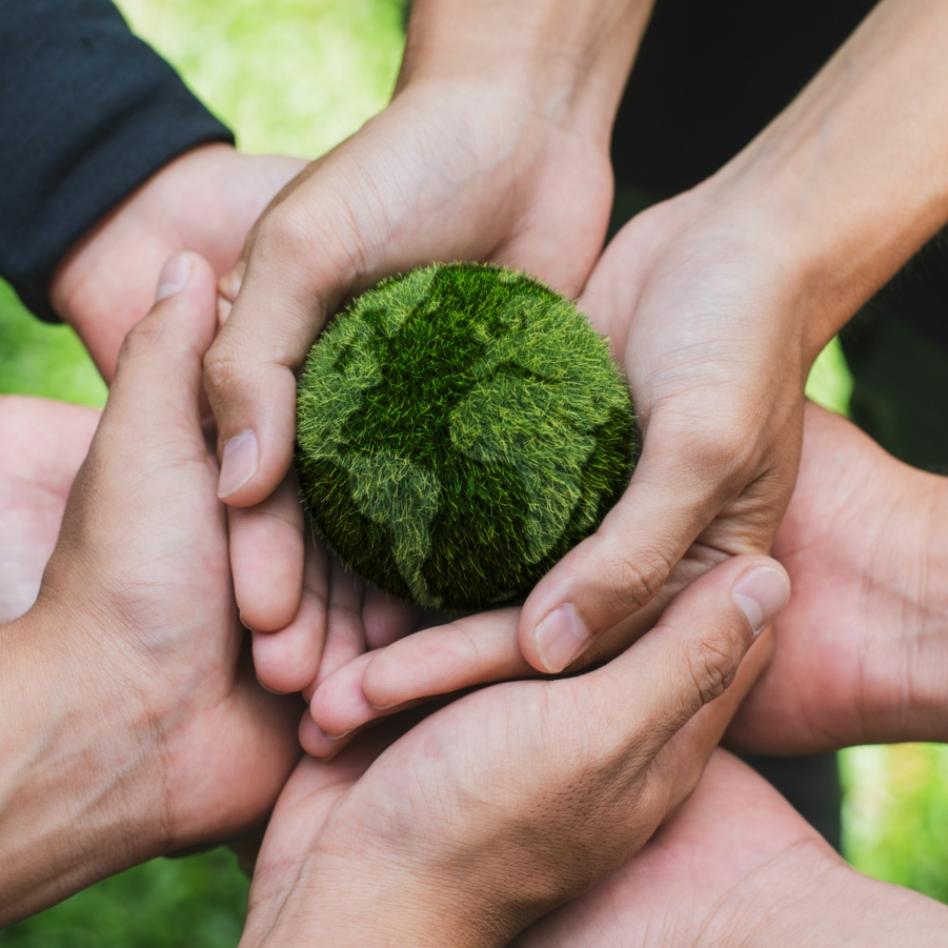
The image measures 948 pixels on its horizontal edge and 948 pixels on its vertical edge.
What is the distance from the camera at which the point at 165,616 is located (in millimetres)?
1403

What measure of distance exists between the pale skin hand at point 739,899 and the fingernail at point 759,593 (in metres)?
0.35

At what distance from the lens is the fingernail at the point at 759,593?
1.35 metres

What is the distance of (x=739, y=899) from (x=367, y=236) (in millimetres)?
1087

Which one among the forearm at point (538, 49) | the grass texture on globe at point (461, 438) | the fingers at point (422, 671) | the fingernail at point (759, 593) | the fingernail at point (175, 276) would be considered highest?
the forearm at point (538, 49)

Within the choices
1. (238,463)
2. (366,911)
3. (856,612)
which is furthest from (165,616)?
(856,612)

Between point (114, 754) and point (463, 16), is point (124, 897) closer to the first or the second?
point (114, 754)

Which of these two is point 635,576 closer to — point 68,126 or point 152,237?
point 152,237

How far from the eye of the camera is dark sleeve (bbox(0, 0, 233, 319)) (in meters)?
1.90

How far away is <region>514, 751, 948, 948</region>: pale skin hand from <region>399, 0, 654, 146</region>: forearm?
125 centimetres

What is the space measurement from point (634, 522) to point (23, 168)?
4.48 ft

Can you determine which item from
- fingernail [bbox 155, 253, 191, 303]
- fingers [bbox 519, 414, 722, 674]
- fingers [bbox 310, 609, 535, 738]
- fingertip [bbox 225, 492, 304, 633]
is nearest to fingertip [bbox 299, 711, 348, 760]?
fingers [bbox 310, 609, 535, 738]

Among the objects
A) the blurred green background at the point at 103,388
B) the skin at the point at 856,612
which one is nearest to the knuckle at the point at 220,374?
the skin at the point at 856,612

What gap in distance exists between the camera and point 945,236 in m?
2.00

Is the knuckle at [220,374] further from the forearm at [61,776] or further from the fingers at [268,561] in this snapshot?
the forearm at [61,776]
